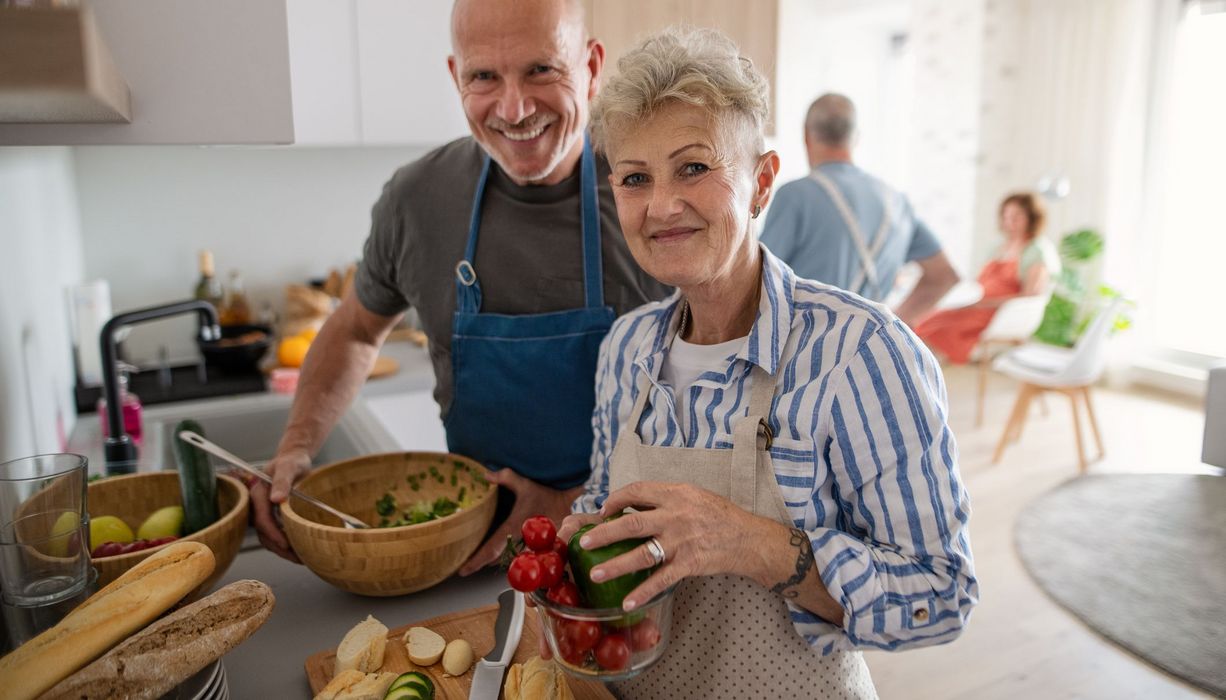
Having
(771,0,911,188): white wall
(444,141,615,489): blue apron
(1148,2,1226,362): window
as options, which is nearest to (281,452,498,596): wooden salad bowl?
(444,141,615,489): blue apron

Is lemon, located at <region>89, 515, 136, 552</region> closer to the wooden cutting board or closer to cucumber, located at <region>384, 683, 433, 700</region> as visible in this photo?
the wooden cutting board

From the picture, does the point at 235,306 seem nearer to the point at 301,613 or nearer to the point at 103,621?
the point at 301,613

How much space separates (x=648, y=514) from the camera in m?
0.95

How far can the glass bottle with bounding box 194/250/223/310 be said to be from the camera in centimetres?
289

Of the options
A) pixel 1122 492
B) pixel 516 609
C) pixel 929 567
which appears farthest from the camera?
pixel 1122 492

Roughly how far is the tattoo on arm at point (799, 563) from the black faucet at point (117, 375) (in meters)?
1.27

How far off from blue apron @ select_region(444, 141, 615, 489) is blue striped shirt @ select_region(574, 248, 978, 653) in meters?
0.37

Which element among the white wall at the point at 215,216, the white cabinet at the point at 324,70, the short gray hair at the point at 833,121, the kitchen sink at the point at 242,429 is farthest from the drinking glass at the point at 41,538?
the short gray hair at the point at 833,121

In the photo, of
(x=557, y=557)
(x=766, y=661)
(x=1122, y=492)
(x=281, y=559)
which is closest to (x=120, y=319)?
(x=281, y=559)

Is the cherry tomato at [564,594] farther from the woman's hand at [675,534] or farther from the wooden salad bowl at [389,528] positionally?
the wooden salad bowl at [389,528]

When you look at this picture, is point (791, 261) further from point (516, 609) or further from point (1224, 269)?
point (1224, 269)

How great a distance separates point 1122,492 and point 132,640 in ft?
14.3

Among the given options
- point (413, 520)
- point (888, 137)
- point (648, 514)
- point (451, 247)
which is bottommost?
point (413, 520)

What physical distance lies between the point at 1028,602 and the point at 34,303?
316cm
